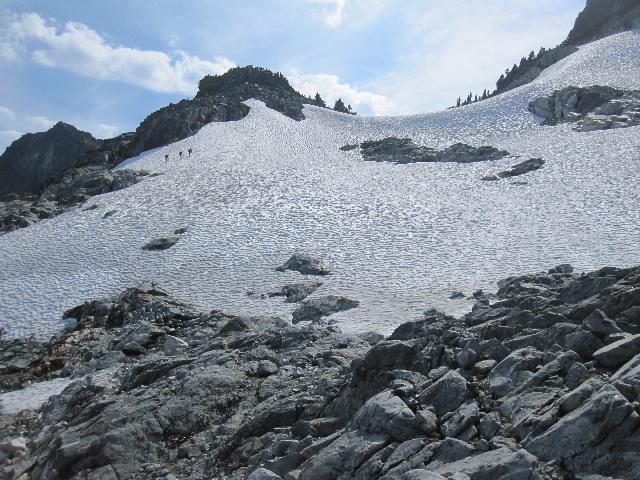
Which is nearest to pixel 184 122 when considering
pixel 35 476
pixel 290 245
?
pixel 290 245

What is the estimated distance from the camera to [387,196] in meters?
39.3

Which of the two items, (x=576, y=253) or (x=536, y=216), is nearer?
(x=576, y=253)

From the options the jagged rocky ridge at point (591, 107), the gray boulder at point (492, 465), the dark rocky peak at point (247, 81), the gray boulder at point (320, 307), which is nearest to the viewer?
the gray boulder at point (492, 465)

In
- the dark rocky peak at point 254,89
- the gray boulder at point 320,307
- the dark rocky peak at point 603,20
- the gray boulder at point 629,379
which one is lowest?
the gray boulder at point 320,307

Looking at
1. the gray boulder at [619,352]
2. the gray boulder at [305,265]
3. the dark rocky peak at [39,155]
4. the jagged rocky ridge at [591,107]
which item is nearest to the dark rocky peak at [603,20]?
the jagged rocky ridge at [591,107]

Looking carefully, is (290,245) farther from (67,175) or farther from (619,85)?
(619,85)

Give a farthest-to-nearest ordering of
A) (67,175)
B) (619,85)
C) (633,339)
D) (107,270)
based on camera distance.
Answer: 1. (619,85)
2. (67,175)
3. (107,270)
4. (633,339)

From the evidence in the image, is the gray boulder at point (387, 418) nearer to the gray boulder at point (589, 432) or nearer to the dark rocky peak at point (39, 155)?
the gray boulder at point (589, 432)

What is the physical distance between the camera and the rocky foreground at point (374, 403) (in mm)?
7188

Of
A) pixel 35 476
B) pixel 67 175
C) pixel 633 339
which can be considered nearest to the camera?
pixel 633 339

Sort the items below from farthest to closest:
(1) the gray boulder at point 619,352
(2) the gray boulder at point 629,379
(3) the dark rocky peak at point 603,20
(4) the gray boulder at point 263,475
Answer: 1. (3) the dark rocky peak at point 603,20
2. (4) the gray boulder at point 263,475
3. (1) the gray boulder at point 619,352
4. (2) the gray boulder at point 629,379

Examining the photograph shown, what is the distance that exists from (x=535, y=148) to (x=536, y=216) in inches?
728

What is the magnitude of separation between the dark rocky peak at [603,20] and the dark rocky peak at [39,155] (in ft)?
289

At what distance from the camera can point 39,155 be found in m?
85.9
